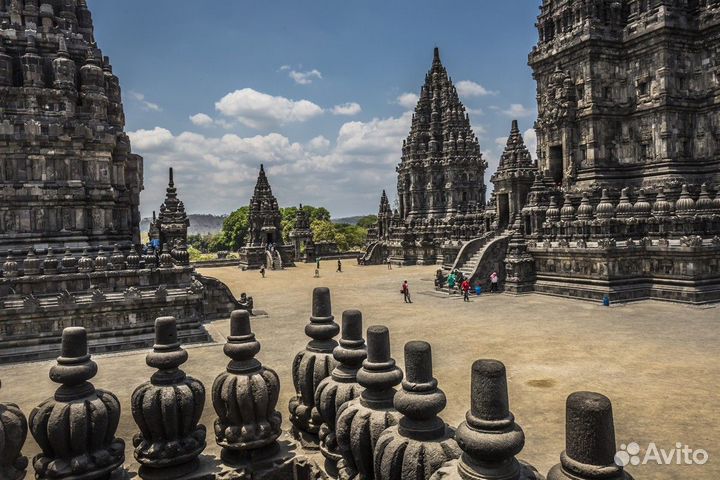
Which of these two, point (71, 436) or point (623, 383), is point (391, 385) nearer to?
point (71, 436)

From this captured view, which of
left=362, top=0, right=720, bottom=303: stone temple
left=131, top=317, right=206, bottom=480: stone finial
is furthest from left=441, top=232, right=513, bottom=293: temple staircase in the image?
left=131, top=317, right=206, bottom=480: stone finial

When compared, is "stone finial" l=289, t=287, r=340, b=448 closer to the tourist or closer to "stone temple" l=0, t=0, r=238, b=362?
"stone temple" l=0, t=0, r=238, b=362

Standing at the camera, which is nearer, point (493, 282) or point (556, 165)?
point (493, 282)

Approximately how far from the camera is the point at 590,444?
9.25 ft

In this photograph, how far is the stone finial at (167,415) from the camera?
5086 mm

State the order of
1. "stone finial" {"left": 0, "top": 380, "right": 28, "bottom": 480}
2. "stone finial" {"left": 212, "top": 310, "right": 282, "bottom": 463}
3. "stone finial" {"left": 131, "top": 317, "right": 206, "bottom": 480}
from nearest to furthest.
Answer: "stone finial" {"left": 0, "top": 380, "right": 28, "bottom": 480}
"stone finial" {"left": 131, "top": 317, "right": 206, "bottom": 480}
"stone finial" {"left": 212, "top": 310, "right": 282, "bottom": 463}

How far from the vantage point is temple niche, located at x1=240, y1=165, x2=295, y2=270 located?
48403mm

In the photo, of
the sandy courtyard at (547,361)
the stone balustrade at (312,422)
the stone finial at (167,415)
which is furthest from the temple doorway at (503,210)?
the stone finial at (167,415)

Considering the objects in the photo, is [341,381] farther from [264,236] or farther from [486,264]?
Answer: [264,236]

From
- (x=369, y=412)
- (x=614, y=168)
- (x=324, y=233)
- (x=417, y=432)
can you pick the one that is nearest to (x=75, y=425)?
(x=369, y=412)

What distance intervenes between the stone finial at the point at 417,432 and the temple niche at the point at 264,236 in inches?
1705

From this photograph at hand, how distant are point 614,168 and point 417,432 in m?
31.4

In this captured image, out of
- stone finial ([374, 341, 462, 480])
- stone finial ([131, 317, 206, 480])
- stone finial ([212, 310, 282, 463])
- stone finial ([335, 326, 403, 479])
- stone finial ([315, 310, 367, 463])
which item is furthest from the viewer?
stone finial ([212, 310, 282, 463])

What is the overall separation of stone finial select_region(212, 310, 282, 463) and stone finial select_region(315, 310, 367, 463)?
1.92ft
